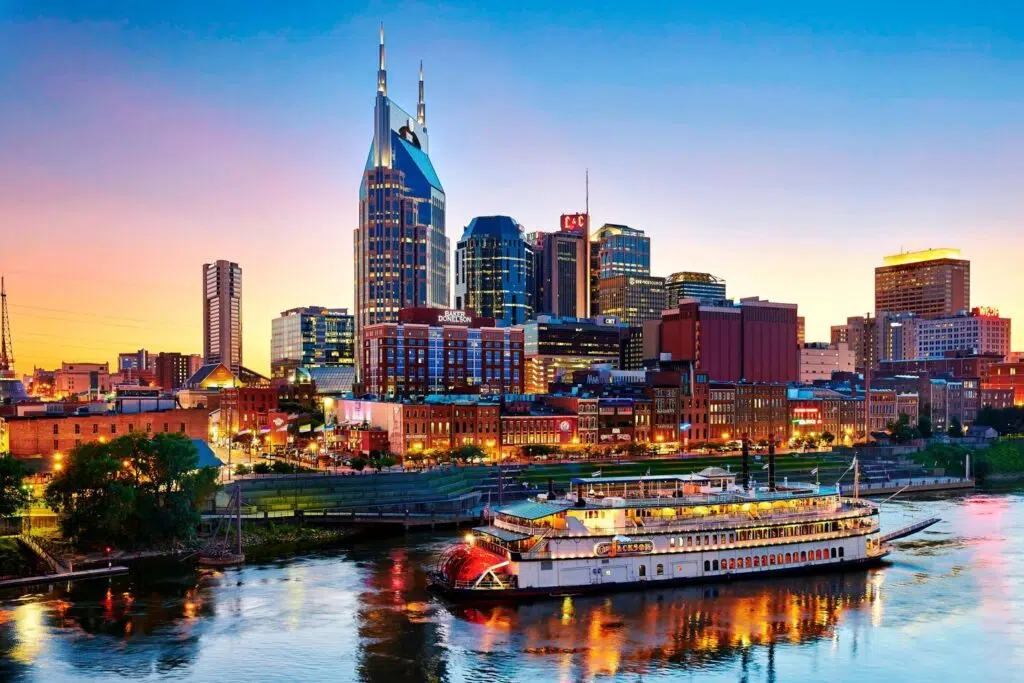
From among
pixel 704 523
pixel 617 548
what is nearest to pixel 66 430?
pixel 617 548

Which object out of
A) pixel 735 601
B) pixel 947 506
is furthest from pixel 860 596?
A: pixel 947 506

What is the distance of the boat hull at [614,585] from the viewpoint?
7275 centimetres

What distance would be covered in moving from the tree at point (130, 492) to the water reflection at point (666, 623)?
33735 millimetres

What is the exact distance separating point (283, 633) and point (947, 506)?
305 feet

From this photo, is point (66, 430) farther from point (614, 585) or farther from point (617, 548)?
point (614, 585)

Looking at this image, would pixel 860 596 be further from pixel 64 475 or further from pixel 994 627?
pixel 64 475

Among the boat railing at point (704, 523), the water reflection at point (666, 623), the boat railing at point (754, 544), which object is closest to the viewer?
the water reflection at point (666, 623)

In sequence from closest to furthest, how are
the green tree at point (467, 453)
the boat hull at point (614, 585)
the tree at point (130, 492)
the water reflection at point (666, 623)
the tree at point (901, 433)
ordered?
1. the water reflection at point (666, 623)
2. the boat hull at point (614, 585)
3. the tree at point (130, 492)
4. the green tree at point (467, 453)
5. the tree at point (901, 433)

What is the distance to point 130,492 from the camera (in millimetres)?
85938

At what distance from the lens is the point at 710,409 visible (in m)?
186

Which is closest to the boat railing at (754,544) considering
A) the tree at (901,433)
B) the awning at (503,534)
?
the awning at (503,534)

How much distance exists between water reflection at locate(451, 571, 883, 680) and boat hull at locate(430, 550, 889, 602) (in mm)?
856

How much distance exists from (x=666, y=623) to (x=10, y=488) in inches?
2257

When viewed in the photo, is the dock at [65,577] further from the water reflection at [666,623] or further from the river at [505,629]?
the water reflection at [666,623]
